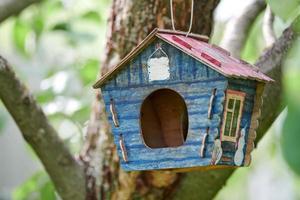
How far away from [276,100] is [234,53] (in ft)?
0.63

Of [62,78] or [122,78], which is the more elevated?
[122,78]

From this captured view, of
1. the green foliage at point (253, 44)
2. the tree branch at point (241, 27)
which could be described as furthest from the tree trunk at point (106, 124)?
the green foliage at point (253, 44)

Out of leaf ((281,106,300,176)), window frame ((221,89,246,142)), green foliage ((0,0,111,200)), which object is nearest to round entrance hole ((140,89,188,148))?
window frame ((221,89,246,142))

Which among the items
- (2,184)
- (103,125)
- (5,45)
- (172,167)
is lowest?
(2,184)

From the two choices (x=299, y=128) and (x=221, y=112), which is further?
(x=221, y=112)

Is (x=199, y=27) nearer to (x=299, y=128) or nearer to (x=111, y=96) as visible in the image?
(x=111, y=96)

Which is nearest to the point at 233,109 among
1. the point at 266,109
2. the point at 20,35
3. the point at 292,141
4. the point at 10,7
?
the point at 292,141

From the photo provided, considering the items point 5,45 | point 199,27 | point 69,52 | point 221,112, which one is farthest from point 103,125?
point 5,45

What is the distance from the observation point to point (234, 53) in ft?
5.74

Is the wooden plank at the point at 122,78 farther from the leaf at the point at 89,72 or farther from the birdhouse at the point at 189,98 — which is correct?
the leaf at the point at 89,72

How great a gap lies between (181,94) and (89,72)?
3.32ft

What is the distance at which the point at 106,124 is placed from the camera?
167 cm

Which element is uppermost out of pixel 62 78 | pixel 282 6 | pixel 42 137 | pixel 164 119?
pixel 282 6

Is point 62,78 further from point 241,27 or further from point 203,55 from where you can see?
point 203,55
